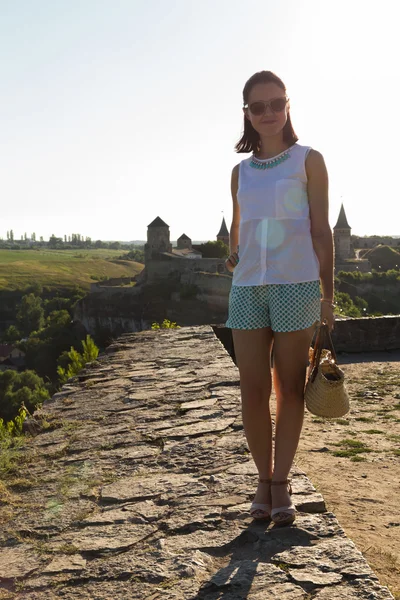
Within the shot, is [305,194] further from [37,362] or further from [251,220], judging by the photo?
[37,362]

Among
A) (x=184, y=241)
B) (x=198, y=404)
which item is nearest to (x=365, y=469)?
(x=198, y=404)

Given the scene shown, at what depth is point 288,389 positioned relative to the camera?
112 inches

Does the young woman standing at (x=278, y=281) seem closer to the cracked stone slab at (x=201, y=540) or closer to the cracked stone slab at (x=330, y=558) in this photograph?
the cracked stone slab at (x=201, y=540)

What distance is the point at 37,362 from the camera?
56.9 meters

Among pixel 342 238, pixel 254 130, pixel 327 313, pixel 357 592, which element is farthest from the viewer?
pixel 342 238

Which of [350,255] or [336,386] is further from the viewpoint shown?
[350,255]

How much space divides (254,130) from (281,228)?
0.58 metres

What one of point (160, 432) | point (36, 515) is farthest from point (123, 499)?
point (160, 432)

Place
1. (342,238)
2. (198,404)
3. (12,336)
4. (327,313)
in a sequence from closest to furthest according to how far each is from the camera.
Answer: (327,313)
(198,404)
(12,336)
(342,238)

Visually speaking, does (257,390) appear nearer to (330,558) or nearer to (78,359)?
(330,558)

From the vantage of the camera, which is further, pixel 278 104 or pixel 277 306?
pixel 278 104

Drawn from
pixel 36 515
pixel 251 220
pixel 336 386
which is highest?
pixel 251 220

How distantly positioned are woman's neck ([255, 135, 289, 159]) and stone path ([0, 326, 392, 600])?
1589mm

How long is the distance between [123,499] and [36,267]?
13299 centimetres
